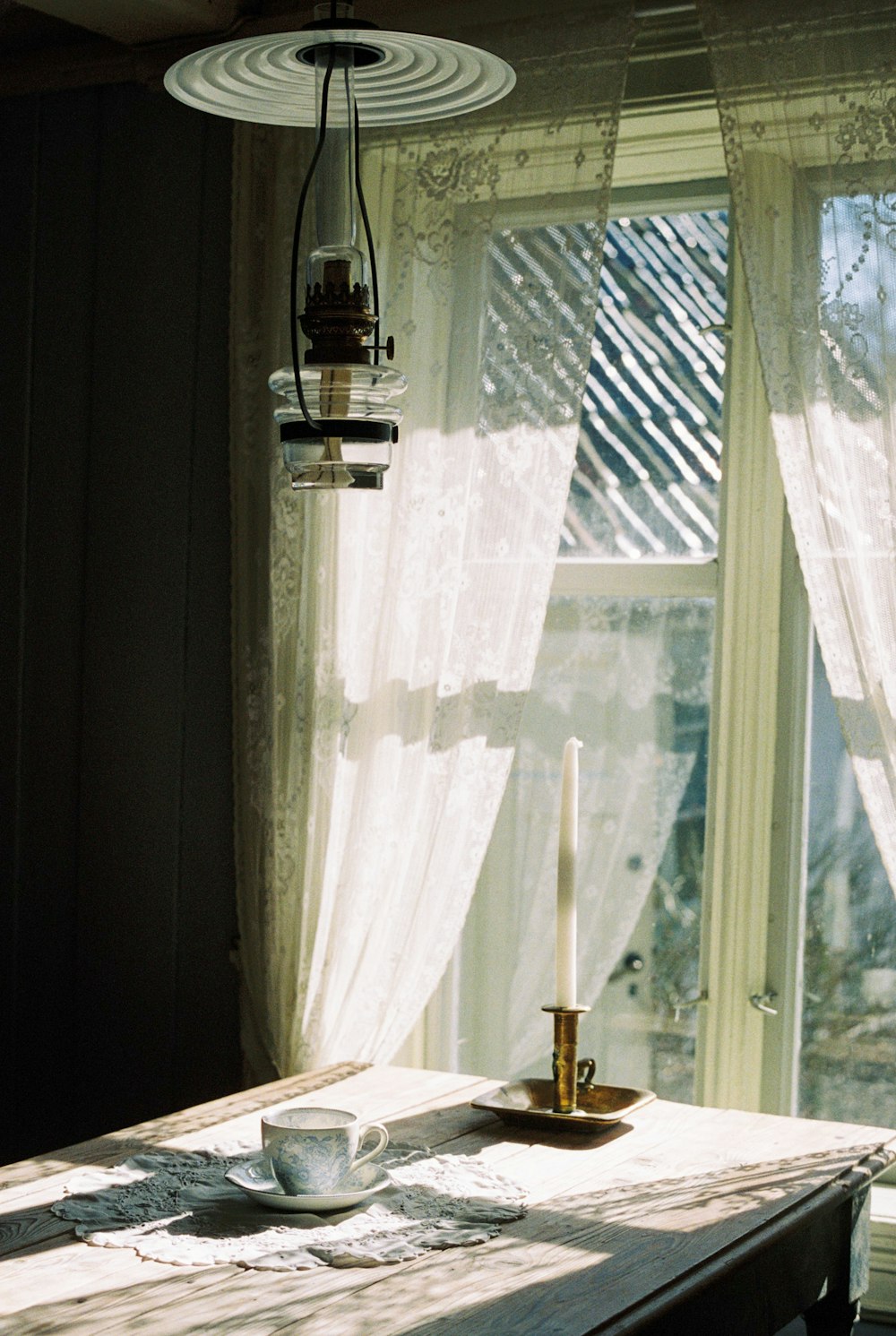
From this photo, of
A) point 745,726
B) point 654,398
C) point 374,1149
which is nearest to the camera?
point 374,1149

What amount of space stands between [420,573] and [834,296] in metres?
0.87

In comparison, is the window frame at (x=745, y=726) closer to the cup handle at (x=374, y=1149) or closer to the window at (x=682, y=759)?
the window at (x=682, y=759)

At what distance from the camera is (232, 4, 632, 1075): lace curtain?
2.73 m

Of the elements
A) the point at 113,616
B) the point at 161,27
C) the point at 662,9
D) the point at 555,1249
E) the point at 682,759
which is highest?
the point at 161,27

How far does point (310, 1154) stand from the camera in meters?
1.62

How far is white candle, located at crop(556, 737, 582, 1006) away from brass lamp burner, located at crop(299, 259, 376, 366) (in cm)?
60

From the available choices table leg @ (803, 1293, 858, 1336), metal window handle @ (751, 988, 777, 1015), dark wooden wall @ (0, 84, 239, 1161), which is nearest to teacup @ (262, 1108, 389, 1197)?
table leg @ (803, 1293, 858, 1336)

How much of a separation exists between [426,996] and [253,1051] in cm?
43

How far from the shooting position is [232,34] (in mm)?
3117

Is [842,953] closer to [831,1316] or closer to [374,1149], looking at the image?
[831,1316]

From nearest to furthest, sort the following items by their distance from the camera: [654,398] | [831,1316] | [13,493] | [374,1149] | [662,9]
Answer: [374,1149], [831,1316], [662,9], [654,398], [13,493]

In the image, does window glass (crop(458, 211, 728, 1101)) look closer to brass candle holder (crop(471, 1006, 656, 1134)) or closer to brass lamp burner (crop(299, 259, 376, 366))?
brass candle holder (crop(471, 1006, 656, 1134))

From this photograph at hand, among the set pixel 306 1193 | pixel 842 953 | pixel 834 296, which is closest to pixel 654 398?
pixel 834 296

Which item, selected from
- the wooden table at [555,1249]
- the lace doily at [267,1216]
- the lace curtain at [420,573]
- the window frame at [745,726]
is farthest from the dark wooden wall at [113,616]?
the lace doily at [267,1216]
